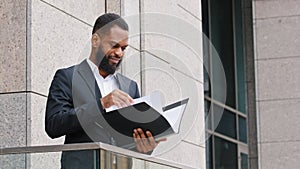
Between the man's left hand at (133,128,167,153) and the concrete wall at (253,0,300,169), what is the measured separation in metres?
9.77

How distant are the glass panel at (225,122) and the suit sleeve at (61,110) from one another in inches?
474

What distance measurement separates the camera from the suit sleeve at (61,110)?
655 cm

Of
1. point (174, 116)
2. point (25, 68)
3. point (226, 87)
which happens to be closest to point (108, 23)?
Answer: point (174, 116)

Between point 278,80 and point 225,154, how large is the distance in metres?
3.25

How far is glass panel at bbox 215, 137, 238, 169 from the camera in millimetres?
19062

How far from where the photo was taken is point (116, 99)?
6449 millimetres

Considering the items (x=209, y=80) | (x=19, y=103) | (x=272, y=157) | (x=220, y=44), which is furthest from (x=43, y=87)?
(x=220, y=44)

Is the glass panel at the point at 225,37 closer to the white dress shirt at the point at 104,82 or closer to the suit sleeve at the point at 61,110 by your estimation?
the white dress shirt at the point at 104,82

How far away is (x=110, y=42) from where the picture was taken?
6.83 meters

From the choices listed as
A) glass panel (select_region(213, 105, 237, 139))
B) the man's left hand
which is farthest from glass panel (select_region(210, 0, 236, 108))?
the man's left hand

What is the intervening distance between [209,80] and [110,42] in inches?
474

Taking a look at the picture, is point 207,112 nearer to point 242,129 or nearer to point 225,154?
point 225,154

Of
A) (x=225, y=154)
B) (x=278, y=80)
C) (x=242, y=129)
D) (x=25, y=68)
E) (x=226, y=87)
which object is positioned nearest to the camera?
(x=25, y=68)

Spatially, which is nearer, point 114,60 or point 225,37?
point 114,60
